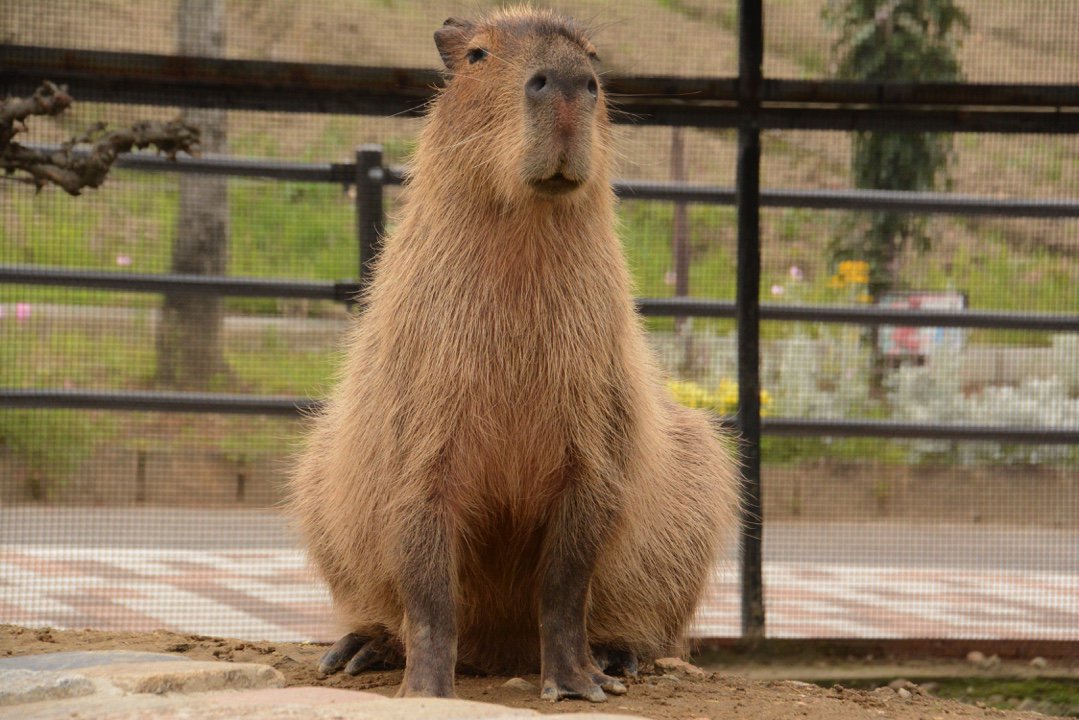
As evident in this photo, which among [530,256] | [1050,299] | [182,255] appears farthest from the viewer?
[182,255]

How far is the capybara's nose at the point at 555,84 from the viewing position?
283cm

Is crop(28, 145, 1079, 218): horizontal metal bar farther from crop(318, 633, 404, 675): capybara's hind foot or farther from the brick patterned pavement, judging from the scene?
crop(318, 633, 404, 675): capybara's hind foot

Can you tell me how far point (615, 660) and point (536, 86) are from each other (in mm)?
1599

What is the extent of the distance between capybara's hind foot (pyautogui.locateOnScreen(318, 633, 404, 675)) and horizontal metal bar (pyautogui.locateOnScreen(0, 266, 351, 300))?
6.27 ft

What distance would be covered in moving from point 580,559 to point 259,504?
A: 528 centimetres

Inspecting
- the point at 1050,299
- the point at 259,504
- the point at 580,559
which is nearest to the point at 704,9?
the point at 580,559

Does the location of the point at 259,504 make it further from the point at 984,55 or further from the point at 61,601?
the point at 984,55

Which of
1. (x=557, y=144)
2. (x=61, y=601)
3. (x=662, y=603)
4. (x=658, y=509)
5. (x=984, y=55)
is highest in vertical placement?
(x=984, y=55)

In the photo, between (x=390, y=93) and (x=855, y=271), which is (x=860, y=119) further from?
(x=855, y=271)

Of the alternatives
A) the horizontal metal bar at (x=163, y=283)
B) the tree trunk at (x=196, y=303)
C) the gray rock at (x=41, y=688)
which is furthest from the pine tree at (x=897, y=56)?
the gray rock at (x=41, y=688)

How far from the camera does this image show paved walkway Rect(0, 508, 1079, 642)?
5.34 meters

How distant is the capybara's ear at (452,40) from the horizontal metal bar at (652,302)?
182 cm

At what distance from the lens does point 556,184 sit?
114 inches

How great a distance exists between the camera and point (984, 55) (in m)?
4.84
